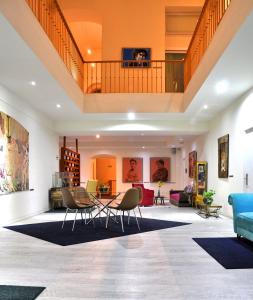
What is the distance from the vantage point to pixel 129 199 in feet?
20.7

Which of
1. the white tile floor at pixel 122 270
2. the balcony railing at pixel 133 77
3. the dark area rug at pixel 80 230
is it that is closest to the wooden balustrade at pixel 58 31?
the balcony railing at pixel 133 77

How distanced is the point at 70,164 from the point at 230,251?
953 centimetres

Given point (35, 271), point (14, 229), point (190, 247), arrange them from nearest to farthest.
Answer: point (35, 271)
point (190, 247)
point (14, 229)

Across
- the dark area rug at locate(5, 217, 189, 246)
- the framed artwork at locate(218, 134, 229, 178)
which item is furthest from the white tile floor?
the framed artwork at locate(218, 134, 229, 178)

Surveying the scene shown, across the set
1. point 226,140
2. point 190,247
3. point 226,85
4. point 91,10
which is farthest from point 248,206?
point 91,10

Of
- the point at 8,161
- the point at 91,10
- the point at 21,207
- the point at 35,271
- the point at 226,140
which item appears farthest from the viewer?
the point at 91,10

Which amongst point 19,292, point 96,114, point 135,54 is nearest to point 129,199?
point 19,292

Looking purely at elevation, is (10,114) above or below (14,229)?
above

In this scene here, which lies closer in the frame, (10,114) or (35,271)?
(35,271)

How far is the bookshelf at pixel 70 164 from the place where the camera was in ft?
39.2

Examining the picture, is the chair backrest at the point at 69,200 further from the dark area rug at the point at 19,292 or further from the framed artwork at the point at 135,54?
the framed artwork at the point at 135,54

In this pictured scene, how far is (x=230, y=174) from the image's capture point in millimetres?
8086

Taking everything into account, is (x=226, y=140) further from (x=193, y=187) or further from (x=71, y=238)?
(x=71, y=238)

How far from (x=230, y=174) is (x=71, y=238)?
4.54 metres
